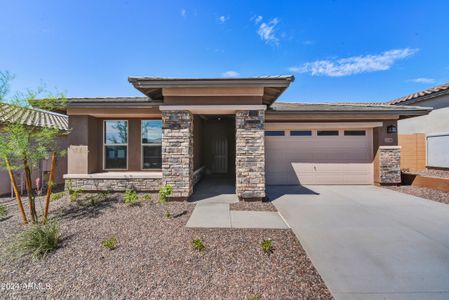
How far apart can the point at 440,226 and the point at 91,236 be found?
767 centimetres

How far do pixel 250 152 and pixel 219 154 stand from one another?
6.25 metres

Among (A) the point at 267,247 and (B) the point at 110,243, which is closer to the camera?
(A) the point at 267,247

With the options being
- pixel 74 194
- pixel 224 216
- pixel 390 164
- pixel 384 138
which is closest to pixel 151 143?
pixel 74 194

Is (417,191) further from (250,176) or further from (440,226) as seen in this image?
(250,176)

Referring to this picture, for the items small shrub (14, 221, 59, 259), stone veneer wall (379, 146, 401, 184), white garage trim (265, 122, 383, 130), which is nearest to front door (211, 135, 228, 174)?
white garage trim (265, 122, 383, 130)

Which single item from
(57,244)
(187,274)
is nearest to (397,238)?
(187,274)

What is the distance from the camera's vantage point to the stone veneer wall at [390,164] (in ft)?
27.2

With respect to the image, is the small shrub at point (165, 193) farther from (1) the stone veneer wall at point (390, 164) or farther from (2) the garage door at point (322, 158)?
(1) the stone veneer wall at point (390, 164)

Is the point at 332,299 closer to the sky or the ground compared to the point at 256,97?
closer to the ground

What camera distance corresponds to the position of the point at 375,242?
146 inches

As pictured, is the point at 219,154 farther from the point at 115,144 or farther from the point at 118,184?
the point at 118,184

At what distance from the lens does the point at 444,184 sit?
23.0ft

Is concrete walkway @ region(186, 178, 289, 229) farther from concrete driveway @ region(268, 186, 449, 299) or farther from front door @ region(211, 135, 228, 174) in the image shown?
front door @ region(211, 135, 228, 174)

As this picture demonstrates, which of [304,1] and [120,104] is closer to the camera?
[120,104]
